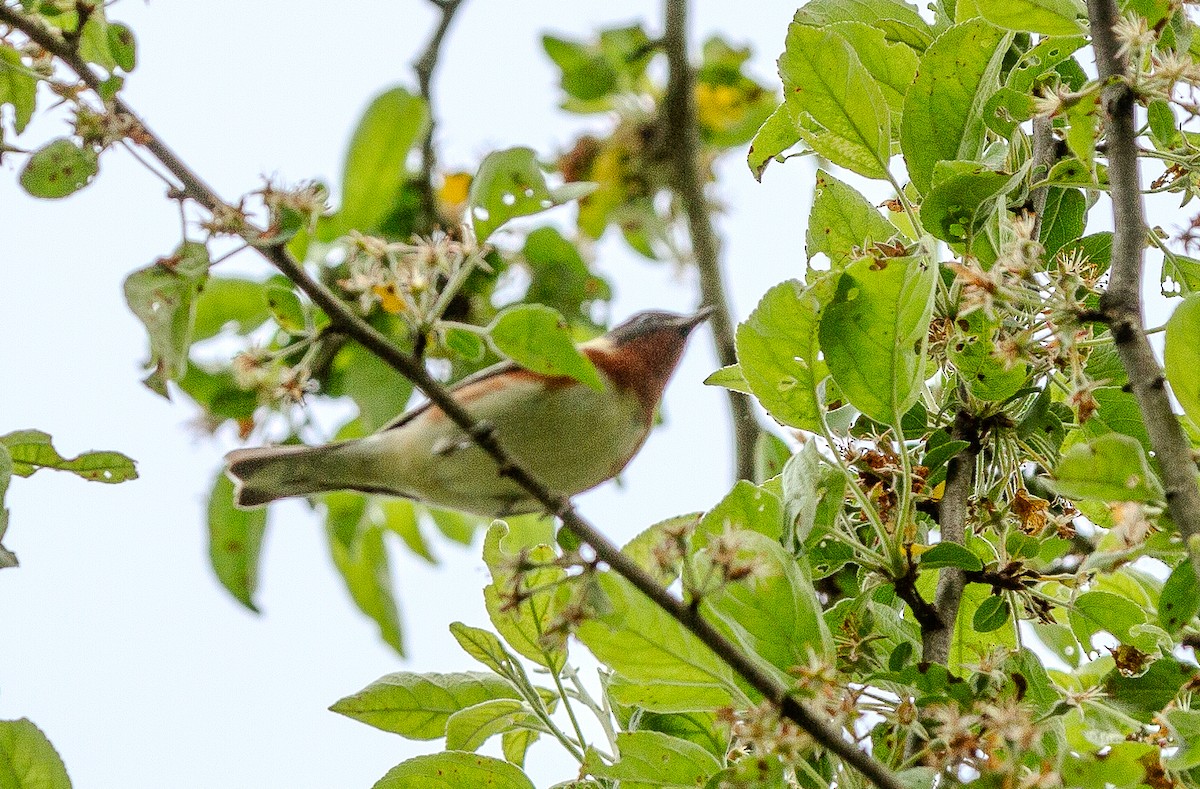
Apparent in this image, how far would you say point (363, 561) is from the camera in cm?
515

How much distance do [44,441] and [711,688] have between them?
61.5 inches

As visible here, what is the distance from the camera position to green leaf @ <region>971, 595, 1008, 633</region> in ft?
7.45

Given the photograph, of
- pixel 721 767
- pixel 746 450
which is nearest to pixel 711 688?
pixel 721 767

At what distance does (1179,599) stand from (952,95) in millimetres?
1004

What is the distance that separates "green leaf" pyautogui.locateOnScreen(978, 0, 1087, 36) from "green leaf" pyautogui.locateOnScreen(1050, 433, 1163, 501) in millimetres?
818

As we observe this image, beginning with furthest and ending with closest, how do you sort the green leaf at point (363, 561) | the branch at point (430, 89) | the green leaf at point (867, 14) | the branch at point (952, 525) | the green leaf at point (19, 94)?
1. the green leaf at point (363, 561)
2. the branch at point (430, 89)
3. the green leaf at point (867, 14)
4. the green leaf at point (19, 94)
5. the branch at point (952, 525)

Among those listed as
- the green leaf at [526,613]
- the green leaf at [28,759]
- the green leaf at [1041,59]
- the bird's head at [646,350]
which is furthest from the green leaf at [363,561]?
the green leaf at [1041,59]

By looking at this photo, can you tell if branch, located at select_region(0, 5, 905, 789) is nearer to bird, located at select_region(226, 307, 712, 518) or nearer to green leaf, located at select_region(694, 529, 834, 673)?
green leaf, located at select_region(694, 529, 834, 673)

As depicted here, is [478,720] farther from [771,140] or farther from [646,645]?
[771,140]

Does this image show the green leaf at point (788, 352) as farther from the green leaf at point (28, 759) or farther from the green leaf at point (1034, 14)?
the green leaf at point (28, 759)

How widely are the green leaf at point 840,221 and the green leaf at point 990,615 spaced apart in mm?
782

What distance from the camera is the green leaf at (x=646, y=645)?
1867mm

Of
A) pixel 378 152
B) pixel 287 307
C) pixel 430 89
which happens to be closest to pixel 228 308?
pixel 378 152

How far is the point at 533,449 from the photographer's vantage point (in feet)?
10.4
